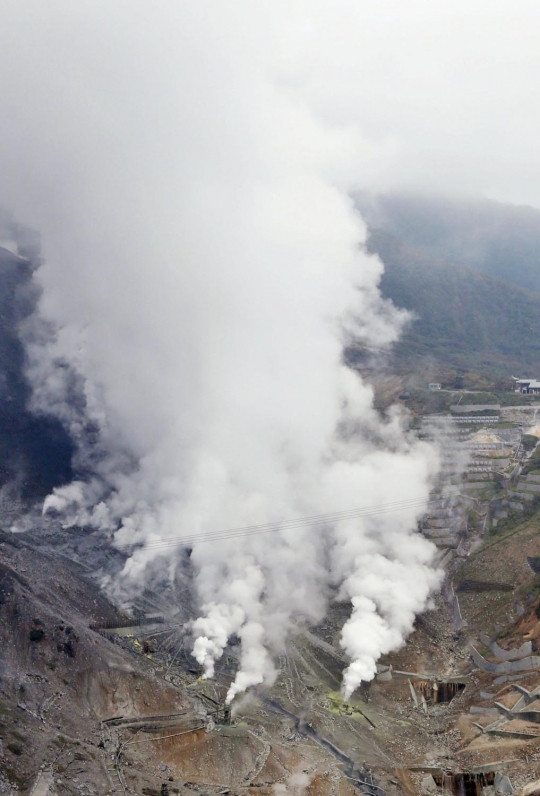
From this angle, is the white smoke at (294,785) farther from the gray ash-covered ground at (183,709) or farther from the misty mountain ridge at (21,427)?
the misty mountain ridge at (21,427)

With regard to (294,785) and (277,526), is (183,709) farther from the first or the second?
(277,526)

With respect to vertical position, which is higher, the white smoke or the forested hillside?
the forested hillside

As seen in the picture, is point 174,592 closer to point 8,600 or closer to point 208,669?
point 208,669

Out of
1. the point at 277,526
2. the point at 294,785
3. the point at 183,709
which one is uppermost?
the point at 277,526

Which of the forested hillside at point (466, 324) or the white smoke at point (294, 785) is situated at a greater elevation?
the forested hillside at point (466, 324)

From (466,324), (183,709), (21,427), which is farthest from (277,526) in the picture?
(466,324)

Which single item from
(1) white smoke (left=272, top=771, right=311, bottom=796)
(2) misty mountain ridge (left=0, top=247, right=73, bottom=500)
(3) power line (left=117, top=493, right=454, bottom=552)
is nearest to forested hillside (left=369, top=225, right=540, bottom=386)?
(3) power line (left=117, top=493, right=454, bottom=552)

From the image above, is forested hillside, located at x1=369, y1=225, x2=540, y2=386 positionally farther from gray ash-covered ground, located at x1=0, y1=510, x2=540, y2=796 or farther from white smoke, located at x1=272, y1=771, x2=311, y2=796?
white smoke, located at x1=272, y1=771, x2=311, y2=796

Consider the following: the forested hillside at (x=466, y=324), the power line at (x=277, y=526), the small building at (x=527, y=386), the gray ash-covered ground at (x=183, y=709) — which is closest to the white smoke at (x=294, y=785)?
the gray ash-covered ground at (x=183, y=709)

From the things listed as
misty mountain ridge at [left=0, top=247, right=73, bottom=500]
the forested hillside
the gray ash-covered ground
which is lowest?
the gray ash-covered ground
